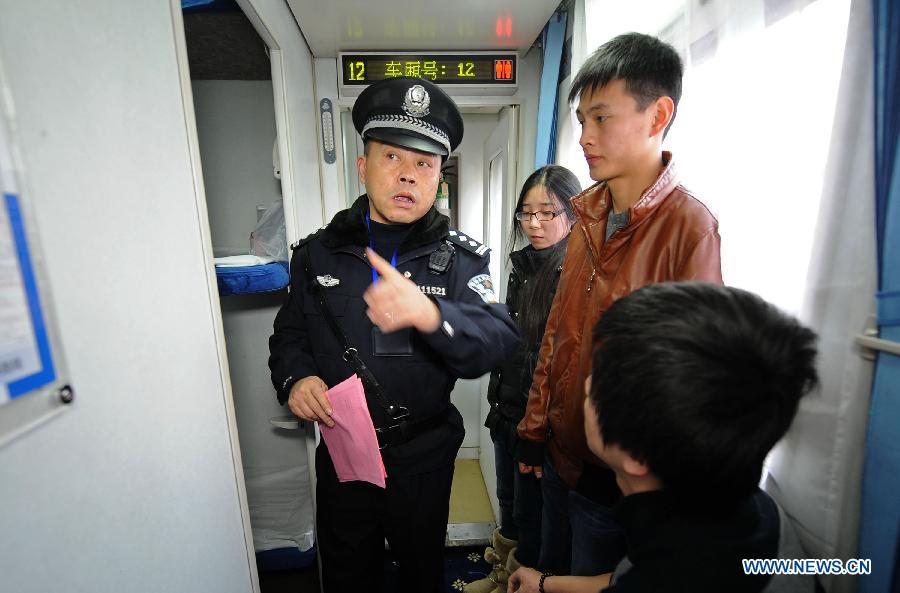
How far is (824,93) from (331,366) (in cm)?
133

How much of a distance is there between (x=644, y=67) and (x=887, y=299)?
2.24 ft

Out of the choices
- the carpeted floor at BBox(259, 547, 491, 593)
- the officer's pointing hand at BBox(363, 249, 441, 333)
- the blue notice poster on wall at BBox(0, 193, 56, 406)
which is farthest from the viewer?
the carpeted floor at BBox(259, 547, 491, 593)

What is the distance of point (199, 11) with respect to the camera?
1305 mm

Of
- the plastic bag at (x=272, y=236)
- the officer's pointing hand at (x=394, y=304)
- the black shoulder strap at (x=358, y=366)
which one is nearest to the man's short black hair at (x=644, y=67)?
the officer's pointing hand at (x=394, y=304)

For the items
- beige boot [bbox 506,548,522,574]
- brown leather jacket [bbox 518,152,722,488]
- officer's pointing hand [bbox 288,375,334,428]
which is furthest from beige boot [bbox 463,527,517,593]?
officer's pointing hand [bbox 288,375,334,428]

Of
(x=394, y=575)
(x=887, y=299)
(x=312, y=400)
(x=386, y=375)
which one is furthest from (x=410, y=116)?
(x=394, y=575)

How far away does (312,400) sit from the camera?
107 centimetres

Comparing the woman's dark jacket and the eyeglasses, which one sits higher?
the eyeglasses

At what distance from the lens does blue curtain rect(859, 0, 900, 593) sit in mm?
622

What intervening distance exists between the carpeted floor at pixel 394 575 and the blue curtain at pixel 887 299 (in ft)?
5.92

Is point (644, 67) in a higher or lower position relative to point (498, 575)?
higher

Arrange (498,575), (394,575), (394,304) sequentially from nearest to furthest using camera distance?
(394,304)
(498,575)
(394,575)

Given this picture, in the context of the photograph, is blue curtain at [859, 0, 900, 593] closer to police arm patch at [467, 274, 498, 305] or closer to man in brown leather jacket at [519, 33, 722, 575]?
man in brown leather jacket at [519, 33, 722, 575]

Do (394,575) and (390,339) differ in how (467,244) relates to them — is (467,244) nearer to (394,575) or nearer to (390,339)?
(390,339)
